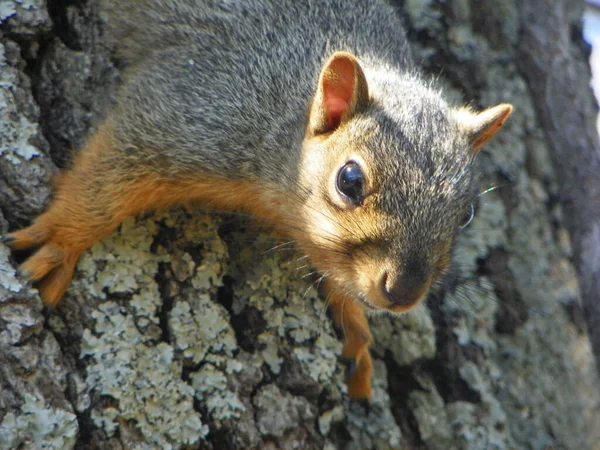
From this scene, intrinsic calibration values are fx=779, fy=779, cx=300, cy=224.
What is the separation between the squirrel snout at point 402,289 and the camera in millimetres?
2275

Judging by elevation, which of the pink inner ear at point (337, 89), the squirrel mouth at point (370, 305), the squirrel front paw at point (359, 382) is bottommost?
the squirrel front paw at point (359, 382)

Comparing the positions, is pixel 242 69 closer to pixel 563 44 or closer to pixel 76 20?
pixel 76 20

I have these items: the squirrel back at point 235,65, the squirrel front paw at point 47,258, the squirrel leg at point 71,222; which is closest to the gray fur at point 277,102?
the squirrel back at point 235,65

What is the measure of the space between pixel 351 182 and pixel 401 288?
384 millimetres

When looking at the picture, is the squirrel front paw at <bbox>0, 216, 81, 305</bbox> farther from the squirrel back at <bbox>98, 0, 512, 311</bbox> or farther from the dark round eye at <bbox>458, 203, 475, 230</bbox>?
the dark round eye at <bbox>458, 203, 475, 230</bbox>

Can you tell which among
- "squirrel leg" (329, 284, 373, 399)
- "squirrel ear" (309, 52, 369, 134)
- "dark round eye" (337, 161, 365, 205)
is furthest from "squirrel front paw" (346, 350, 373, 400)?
"squirrel ear" (309, 52, 369, 134)

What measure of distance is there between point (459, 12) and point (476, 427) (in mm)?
1793

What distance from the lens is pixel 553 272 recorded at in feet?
11.1

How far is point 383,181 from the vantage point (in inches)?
94.3

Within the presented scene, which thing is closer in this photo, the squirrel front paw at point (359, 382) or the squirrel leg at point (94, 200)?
the squirrel leg at point (94, 200)

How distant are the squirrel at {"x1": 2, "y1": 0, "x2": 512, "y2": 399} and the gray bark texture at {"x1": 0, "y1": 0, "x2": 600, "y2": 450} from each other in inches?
3.3

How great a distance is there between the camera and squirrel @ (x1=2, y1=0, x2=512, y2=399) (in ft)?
7.81

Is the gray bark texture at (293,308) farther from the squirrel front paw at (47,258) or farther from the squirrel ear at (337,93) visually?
the squirrel ear at (337,93)

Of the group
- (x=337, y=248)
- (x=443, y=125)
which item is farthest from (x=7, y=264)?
(x=443, y=125)
